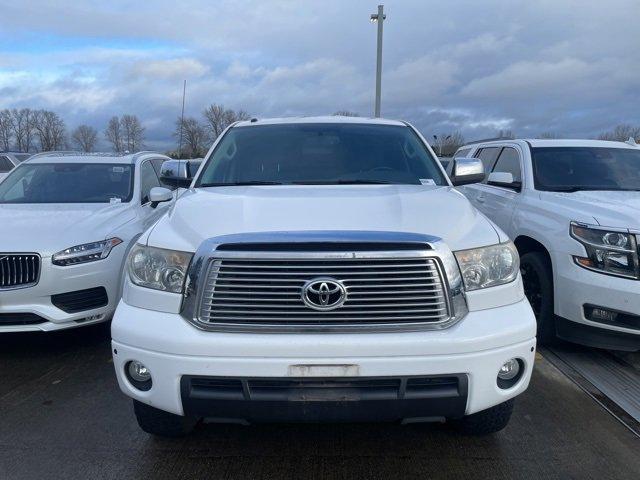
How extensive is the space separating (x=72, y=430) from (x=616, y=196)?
4.85m

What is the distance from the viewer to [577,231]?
4.48 metres

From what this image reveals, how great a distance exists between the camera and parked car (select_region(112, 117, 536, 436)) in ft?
8.32

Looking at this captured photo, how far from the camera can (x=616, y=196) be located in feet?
16.8

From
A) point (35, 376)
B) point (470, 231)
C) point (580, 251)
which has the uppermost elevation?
point (470, 231)

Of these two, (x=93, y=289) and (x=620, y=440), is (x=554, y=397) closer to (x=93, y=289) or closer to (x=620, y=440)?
(x=620, y=440)

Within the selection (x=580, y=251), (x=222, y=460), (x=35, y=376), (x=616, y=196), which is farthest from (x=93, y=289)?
(x=616, y=196)

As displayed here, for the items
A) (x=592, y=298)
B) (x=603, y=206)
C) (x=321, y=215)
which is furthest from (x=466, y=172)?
(x=321, y=215)

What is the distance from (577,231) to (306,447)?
279 centimetres

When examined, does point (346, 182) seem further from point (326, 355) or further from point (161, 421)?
point (161, 421)

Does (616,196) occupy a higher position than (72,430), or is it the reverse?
(616,196)

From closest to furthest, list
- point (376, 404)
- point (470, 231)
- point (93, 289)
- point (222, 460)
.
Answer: point (376, 404) < point (470, 231) < point (222, 460) < point (93, 289)

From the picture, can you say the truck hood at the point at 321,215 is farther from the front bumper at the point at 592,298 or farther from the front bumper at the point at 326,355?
the front bumper at the point at 592,298

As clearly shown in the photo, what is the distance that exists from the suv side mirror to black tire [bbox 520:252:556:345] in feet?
3.08

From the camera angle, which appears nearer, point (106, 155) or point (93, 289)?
point (93, 289)
